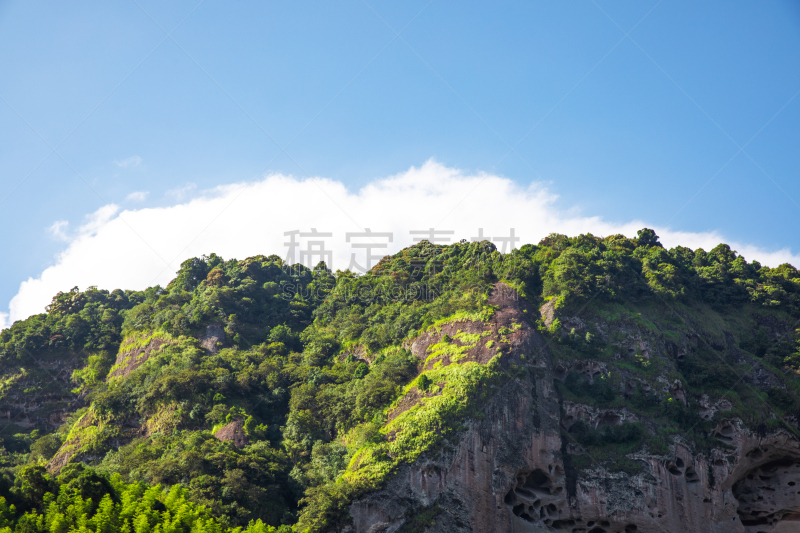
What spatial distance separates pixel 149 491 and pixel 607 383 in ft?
94.4

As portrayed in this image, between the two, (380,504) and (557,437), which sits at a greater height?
(557,437)

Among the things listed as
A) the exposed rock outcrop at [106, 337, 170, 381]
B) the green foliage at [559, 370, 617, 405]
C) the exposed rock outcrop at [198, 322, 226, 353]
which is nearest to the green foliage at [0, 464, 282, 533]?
the exposed rock outcrop at [106, 337, 170, 381]

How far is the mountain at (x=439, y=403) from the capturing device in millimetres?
30438

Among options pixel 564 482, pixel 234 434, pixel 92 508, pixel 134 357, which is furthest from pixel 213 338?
pixel 564 482

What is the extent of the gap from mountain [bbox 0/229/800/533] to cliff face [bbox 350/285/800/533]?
0.38 feet

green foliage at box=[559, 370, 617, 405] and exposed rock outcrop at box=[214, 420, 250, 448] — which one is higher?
green foliage at box=[559, 370, 617, 405]

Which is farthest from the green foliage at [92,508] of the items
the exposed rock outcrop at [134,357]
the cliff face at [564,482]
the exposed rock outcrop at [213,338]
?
the exposed rock outcrop at [213,338]

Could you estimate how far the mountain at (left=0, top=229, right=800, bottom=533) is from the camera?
30.4 m

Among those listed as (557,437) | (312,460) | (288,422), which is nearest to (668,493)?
(557,437)

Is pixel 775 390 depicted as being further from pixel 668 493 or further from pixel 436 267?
pixel 436 267

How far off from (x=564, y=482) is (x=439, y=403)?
29.4 ft

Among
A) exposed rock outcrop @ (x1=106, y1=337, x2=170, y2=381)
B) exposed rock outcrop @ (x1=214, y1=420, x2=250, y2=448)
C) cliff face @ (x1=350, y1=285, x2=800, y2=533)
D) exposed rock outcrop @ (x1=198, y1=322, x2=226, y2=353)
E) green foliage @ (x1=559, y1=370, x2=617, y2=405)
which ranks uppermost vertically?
exposed rock outcrop @ (x1=198, y1=322, x2=226, y2=353)

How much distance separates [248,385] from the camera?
4003 centimetres

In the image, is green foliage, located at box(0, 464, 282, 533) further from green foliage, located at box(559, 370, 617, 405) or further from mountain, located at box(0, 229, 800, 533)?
green foliage, located at box(559, 370, 617, 405)
